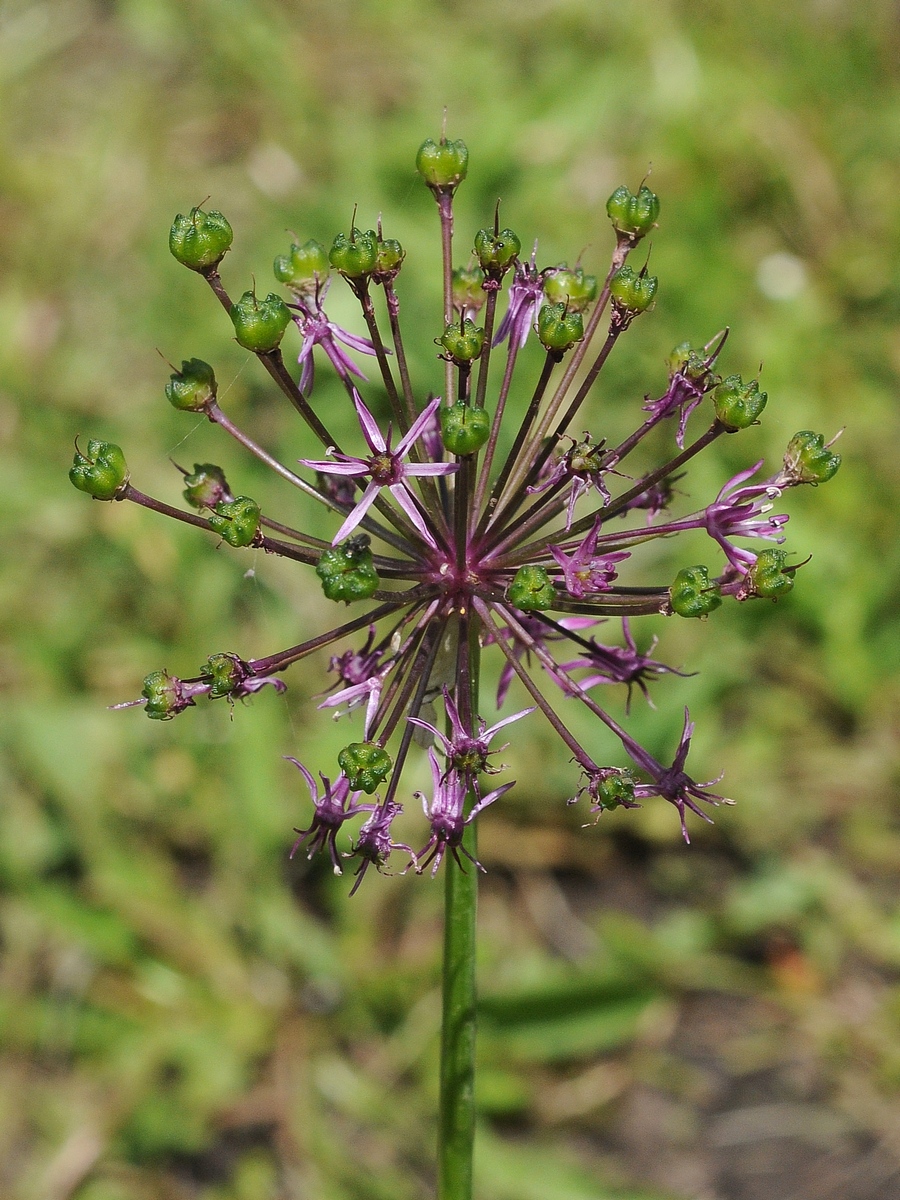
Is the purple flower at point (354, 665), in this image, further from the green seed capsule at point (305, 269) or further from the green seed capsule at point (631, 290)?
the green seed capsule at point (631, 290)

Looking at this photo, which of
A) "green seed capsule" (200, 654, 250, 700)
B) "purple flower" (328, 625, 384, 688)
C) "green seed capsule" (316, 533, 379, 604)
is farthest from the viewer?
"purple flower" (328, 625, 384, 688)

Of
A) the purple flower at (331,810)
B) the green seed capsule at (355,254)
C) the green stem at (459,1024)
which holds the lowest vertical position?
the green stem at (459,1024)

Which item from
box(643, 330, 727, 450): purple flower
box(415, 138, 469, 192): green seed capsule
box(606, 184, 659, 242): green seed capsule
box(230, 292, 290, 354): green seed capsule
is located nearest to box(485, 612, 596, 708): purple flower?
box(643, 330, 727, 450): purple flower

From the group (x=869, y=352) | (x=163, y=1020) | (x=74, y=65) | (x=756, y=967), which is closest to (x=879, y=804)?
(x=756, y=967)

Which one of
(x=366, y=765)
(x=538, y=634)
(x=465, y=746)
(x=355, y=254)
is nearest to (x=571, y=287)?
Result: (x=355, y=254)

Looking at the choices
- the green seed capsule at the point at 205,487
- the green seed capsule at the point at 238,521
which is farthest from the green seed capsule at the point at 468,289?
the green seed capsule at the point at 238,521

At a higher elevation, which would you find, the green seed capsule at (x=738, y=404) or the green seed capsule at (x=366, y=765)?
the green seed capsule at (x=738, y=404)

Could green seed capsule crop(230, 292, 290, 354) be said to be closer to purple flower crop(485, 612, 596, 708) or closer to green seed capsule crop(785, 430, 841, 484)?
purple flower crop(485, 612, 596, 708)
